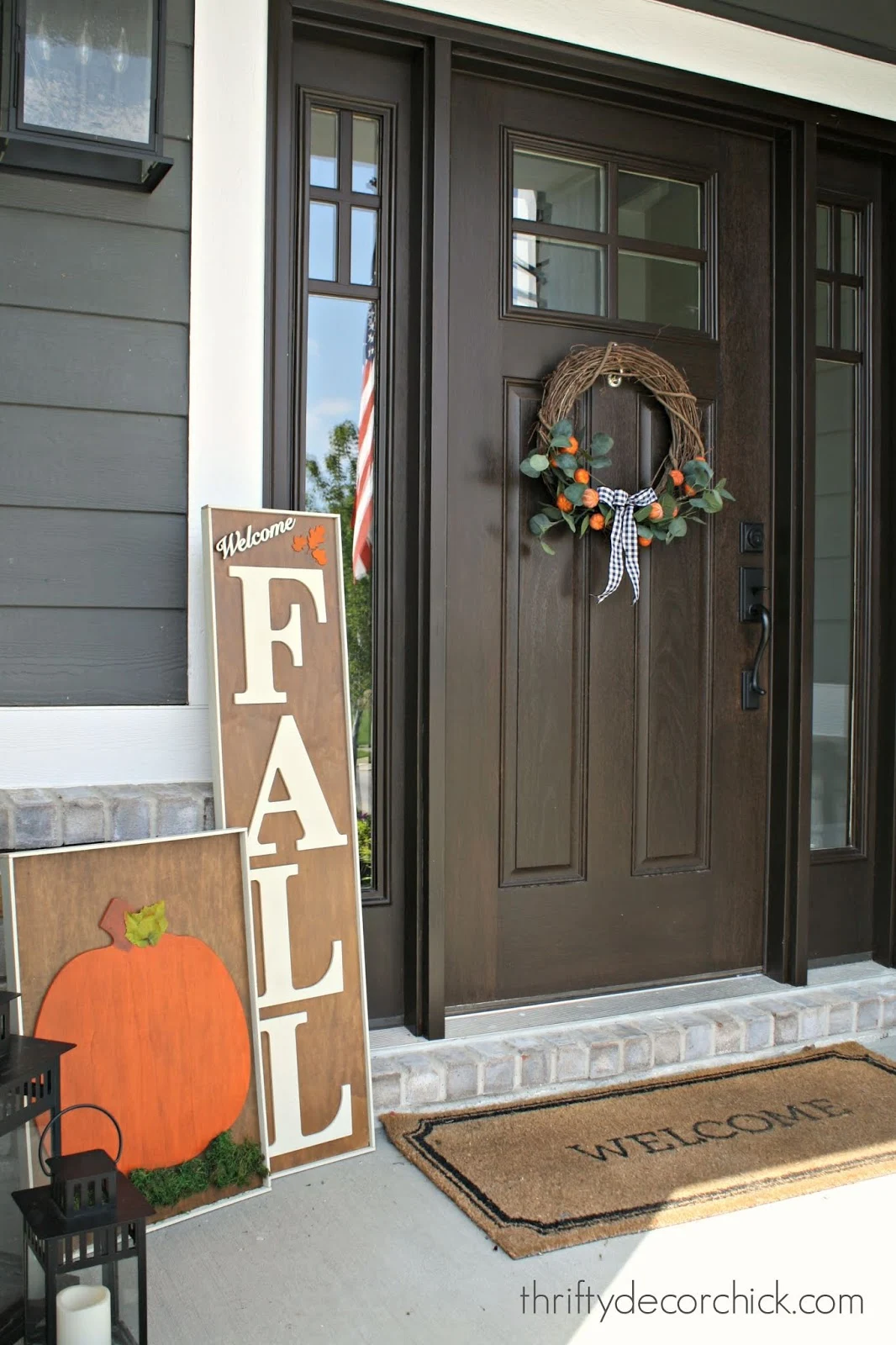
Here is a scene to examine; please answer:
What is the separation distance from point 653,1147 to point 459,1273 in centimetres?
57

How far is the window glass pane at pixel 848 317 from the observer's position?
124 inches

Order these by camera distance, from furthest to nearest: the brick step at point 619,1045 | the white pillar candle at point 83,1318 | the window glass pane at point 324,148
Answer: the window glass pane at point 324,148 → the brick step at point 619,1045 → the white pillar candle at point 83,1318

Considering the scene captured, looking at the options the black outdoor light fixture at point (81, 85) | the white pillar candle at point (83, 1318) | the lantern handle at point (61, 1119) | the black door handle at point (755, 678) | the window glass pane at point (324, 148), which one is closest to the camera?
the white pillar candle at point (83, 1318)

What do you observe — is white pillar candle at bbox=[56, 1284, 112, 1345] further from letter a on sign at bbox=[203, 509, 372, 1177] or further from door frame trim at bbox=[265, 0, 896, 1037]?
door frame trim at bbox=[265, 0, 896, 1037]

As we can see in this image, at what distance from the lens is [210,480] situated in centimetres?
229

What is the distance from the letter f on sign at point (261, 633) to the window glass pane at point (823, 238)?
1813 millimetres

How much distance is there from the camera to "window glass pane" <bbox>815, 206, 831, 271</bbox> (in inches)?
123

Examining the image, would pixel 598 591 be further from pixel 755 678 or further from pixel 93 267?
pixel 93 267

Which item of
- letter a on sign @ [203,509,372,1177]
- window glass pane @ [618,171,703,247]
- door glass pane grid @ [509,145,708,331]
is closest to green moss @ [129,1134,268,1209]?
letter a on sign @ [203,509,372,1177]

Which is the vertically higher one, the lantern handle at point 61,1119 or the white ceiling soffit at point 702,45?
the white ceiling soffit at point 702,45

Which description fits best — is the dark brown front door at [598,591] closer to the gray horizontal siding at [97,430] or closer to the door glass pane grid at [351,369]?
the door glass pane grid at [351,369]

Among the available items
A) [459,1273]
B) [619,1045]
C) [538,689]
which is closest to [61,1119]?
[459,1273]

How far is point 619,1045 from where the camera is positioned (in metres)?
2.57

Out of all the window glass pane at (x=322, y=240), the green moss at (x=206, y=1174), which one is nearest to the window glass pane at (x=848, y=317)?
the window glass pane at (x=322, y=240)
